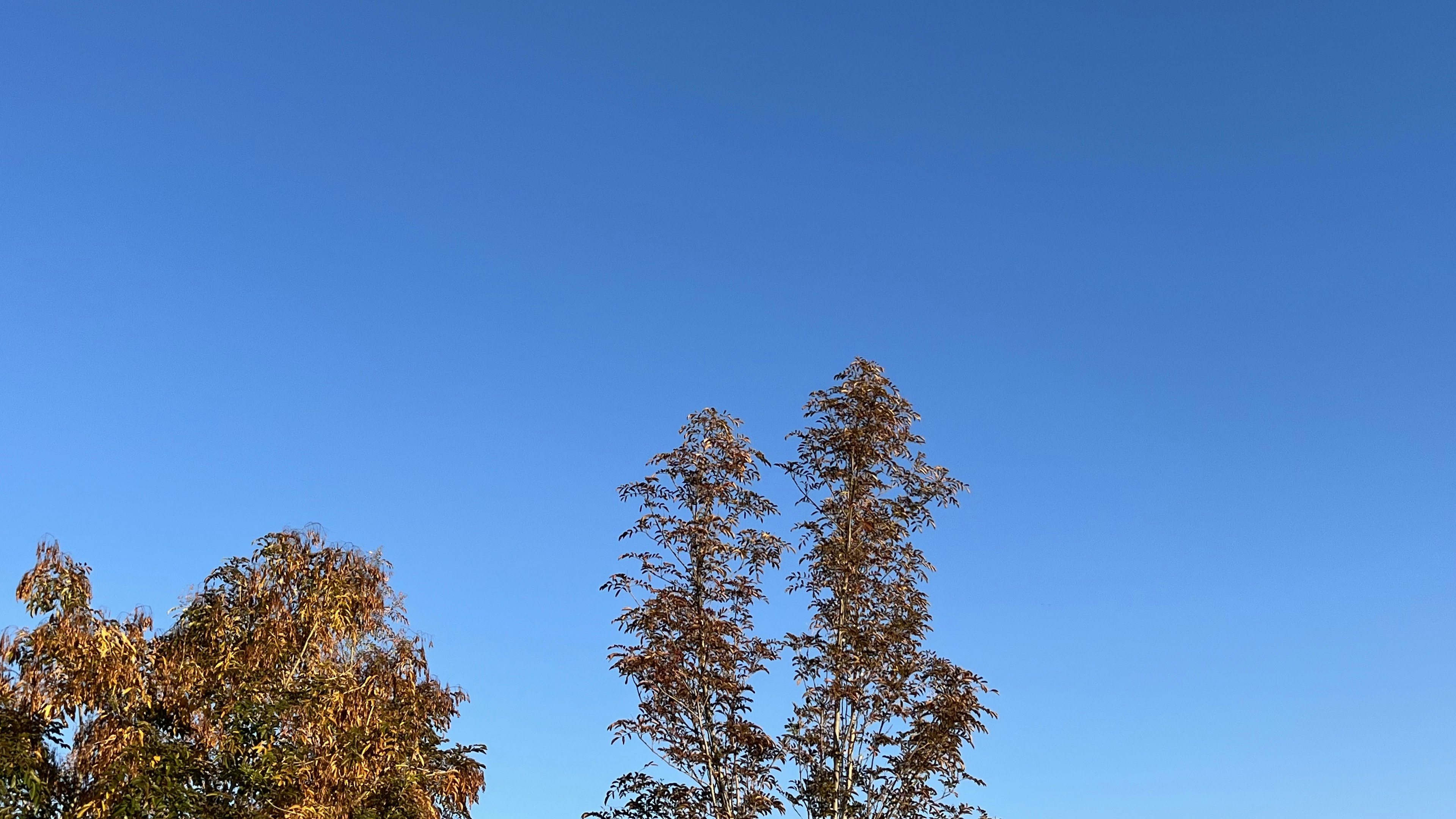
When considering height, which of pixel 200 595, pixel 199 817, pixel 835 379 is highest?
pixel 835 379

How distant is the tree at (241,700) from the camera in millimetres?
10516

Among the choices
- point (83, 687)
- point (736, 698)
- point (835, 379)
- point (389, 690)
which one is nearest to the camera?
point (83, 687)

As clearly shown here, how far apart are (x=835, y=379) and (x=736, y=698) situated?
372 cm

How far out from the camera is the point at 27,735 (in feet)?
35.1

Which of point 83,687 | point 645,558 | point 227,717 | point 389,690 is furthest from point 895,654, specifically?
point 83,687

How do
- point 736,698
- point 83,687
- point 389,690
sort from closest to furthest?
point 83,687
point 389,690
point 736,698

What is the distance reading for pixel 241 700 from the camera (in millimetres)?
11016

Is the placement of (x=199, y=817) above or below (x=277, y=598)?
below

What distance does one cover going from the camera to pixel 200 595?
11766 millimetres

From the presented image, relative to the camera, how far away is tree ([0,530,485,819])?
34.5 ft

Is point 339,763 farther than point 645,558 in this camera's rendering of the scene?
No

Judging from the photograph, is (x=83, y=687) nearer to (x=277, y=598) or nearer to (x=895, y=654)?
(x=277, y=598)

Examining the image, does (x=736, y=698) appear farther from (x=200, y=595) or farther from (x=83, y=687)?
(x=83, y=687)

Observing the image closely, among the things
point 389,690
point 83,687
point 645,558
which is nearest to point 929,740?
point 645,558
